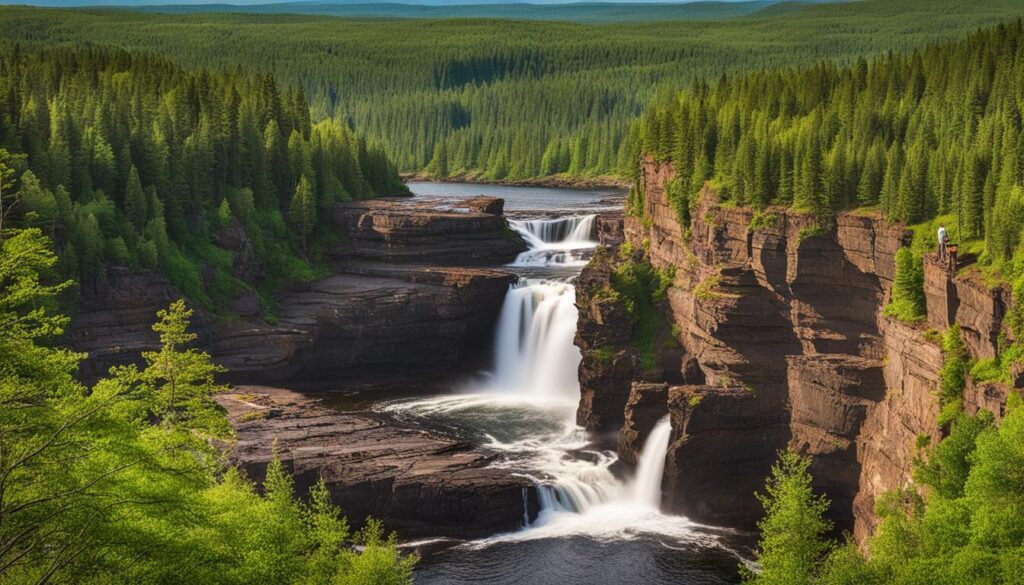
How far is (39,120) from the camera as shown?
472 ft

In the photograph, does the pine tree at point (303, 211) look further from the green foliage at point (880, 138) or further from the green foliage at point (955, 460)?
the green foliage at point (955, 460)

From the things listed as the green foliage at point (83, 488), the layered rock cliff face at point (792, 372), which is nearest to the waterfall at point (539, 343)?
the layered rock cliff face at point (792, 372)

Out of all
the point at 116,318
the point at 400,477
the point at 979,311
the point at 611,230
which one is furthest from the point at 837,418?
the point at 611,230

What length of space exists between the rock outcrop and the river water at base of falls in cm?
191

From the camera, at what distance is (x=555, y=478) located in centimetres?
10756

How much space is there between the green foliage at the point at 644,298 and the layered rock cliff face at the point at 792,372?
9.89 ft

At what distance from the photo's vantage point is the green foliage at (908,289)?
3750 inches

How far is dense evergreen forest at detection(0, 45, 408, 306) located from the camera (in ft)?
441

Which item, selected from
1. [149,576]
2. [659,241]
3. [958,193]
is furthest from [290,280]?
[149,576]

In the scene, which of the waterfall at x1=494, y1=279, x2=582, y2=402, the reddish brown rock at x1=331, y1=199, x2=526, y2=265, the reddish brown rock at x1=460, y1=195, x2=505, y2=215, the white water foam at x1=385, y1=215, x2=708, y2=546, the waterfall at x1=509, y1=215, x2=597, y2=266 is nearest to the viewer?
the white water foam at x1=385, y1=215, x2=708, y2=546

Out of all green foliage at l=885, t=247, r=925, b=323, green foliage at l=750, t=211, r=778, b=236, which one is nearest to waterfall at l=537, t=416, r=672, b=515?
green foliage at l=750, t=211, r=778, b=236

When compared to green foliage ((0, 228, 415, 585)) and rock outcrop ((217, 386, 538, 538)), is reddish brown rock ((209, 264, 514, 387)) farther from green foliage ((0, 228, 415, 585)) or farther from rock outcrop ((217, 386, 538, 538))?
green foliage ((0, 228, 415, 585))

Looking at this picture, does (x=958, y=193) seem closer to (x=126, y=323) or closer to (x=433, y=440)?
(x=433, y=440)

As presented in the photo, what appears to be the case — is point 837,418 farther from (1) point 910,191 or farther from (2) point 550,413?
(2) point 550,413
